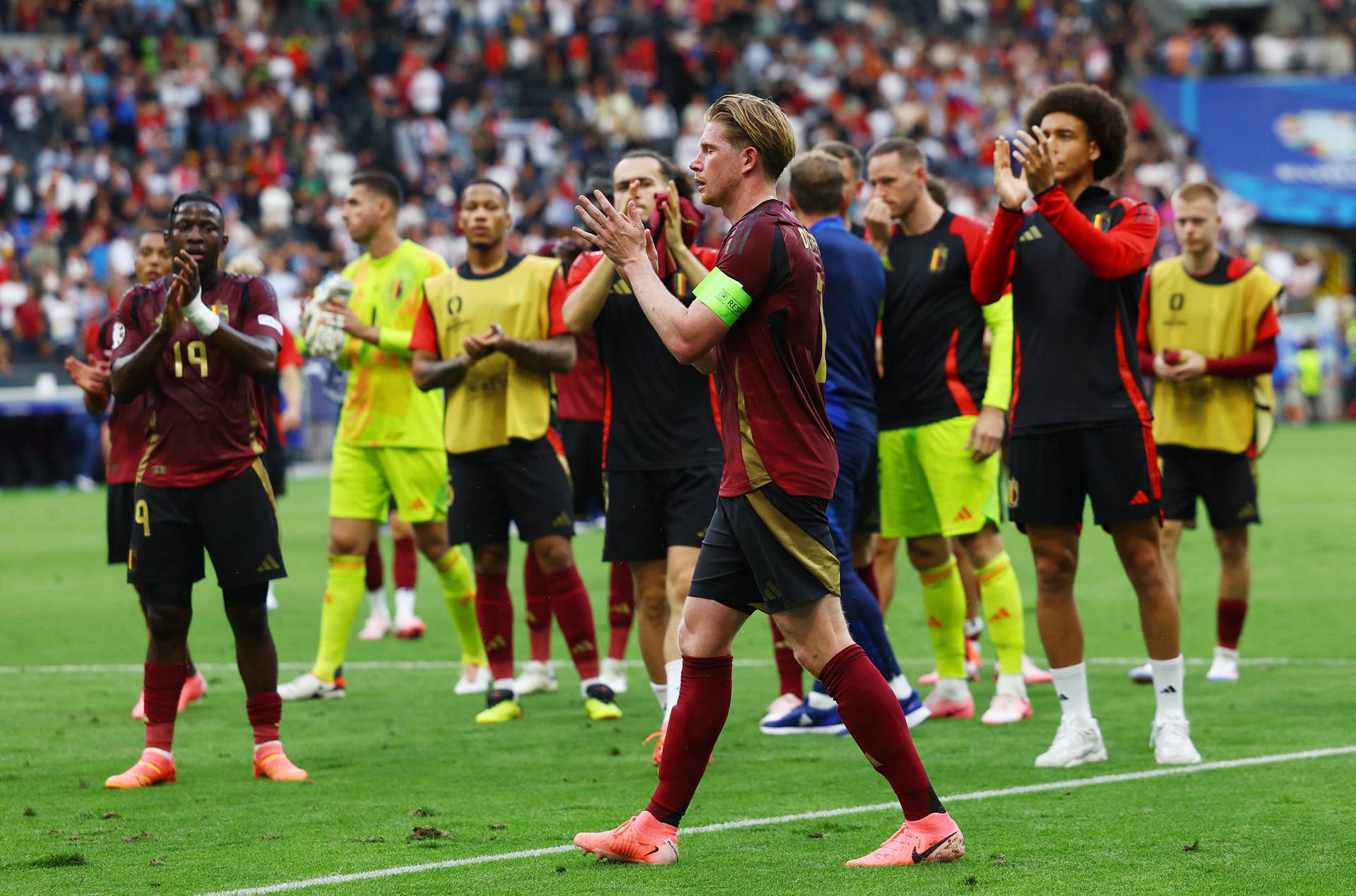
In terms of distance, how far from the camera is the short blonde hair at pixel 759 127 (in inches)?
199

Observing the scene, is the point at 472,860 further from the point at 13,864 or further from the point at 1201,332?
the point at 1201,332

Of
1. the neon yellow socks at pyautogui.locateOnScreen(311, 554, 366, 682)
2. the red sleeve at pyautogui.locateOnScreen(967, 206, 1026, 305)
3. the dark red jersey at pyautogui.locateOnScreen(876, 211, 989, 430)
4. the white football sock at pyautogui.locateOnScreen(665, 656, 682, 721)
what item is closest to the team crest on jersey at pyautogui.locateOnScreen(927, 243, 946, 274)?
the dark red jersey at pyautogui.locateOnScreen(876, 211, 989, 430)

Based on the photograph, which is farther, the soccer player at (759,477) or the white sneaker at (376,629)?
the white sneaker at (376,629)

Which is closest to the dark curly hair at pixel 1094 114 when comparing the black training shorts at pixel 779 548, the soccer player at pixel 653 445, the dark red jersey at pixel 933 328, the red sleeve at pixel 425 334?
the dark red jersey at pixel 933 328

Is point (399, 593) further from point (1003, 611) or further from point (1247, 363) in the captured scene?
point (1247, 363)

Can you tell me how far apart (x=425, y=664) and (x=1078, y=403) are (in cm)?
473

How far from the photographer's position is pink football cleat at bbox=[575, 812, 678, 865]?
511 centimetres

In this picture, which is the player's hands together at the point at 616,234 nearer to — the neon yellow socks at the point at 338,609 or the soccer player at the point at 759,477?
the soccer player at the point at 759,477

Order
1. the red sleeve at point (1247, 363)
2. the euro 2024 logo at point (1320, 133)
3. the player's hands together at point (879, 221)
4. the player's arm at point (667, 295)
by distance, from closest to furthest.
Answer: the player's arm at point (667, 295) < the player's hands together at point (879, 221) < the red sleeve at point (1247, 363) < the euro 2024 logo at point (1320, 133)

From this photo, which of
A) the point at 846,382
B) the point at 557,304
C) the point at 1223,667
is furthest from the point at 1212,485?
the point at 557,304

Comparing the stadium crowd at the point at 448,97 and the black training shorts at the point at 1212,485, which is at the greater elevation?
the stadium crowd at the point at 448,97

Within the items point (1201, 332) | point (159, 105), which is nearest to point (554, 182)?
point (159, 105)

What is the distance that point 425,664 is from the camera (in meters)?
9.90

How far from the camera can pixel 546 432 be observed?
8.20 meters
